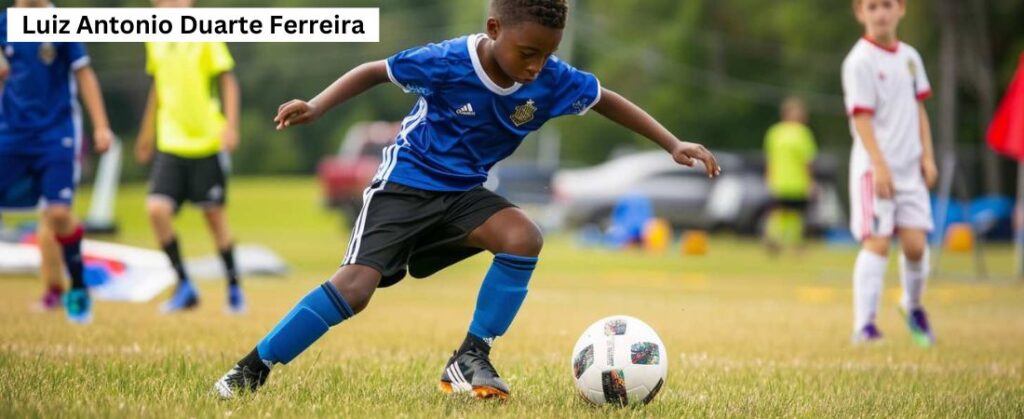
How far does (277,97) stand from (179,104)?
4137cm

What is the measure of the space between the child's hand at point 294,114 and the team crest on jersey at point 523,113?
33.0 inches

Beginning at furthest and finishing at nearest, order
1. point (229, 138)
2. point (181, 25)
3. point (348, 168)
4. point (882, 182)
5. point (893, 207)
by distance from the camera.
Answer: point (348, 168) < point (229, 138) < point (181, 25) < point (893, 207) < point (882, 182)

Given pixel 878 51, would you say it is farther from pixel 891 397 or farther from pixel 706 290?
pixel 706 290

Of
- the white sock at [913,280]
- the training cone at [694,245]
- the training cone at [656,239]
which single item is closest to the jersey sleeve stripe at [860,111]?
the white sock at [913,280]

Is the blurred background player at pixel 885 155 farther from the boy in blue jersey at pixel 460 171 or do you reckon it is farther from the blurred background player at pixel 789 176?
the blurred background player at pixel 789 176

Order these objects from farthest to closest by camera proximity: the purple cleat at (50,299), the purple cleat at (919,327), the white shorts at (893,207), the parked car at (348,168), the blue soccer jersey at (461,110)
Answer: the parked car at (348,168) → the purple cleat at (50,299) → the purple cleat at (919,327) → the white shorts at (893,207) → the blue soccer jersey at (461,110)

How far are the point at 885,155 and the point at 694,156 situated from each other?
318 cm

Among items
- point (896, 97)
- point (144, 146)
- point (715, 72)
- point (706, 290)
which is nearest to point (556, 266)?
point (706, 290)

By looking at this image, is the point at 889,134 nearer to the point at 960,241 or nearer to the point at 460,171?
the point at 460,171

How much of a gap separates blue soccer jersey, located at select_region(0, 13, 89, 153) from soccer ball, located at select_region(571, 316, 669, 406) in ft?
14.6

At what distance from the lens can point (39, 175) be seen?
8297mm

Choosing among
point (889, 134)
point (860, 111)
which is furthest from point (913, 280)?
point (860, 111)

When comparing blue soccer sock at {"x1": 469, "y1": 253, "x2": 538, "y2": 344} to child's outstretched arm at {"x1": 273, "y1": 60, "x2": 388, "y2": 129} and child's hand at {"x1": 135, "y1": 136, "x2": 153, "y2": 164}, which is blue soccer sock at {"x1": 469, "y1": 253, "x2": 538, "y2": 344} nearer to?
child's outstretched arm at {"x1": 273, "y1": 60, "x2": 388, "y2": 129}

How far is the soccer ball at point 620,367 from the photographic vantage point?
16.4 ft
